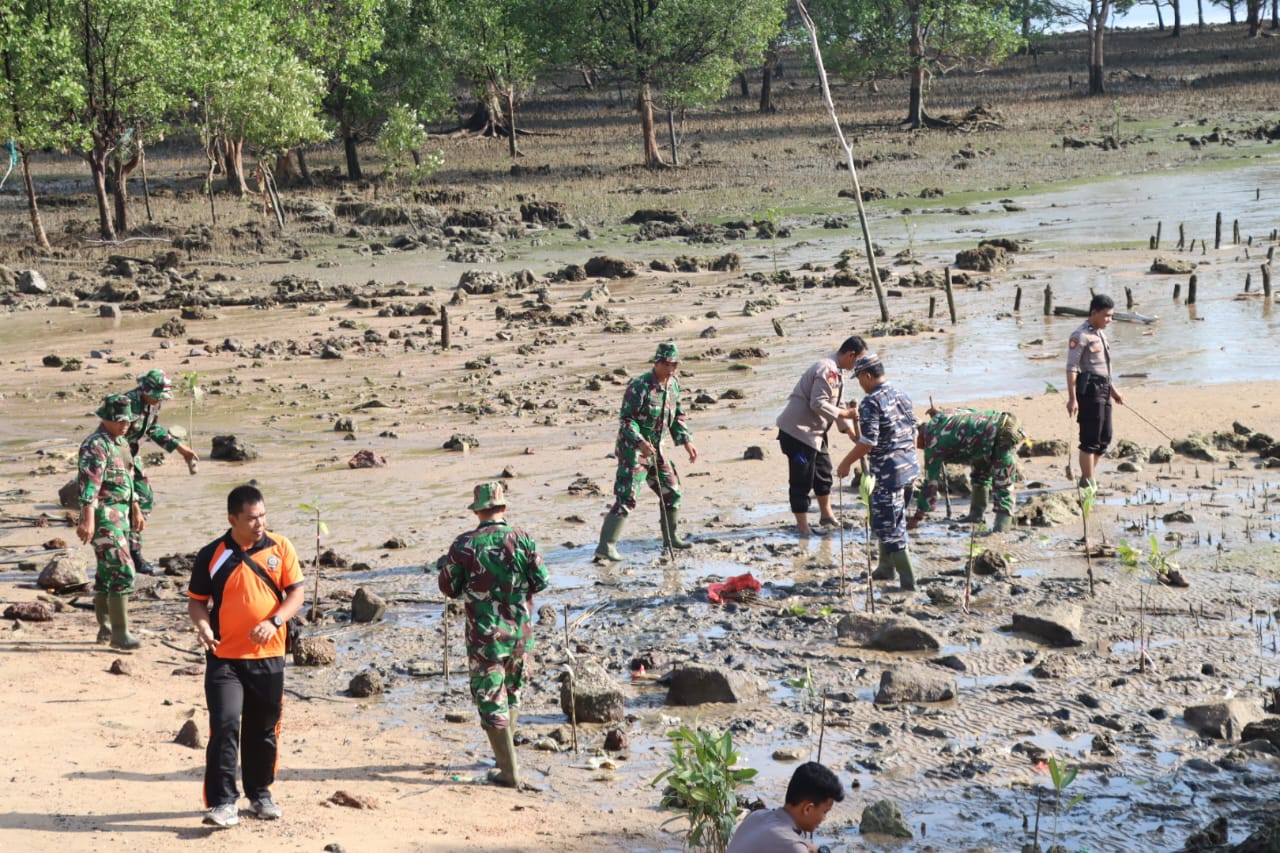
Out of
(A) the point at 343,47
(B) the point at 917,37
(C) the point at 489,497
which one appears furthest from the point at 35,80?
(B) the point at 917,37

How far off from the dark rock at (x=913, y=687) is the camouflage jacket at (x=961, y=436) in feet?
10.7

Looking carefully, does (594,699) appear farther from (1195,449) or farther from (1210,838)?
(1195,449)

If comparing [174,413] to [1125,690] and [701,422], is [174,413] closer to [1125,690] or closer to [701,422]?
[701,422]

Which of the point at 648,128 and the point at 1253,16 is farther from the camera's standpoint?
the point at 1253,16

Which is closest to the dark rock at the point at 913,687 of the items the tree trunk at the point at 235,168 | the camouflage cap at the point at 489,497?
the camouflage cap at the point at 489,497

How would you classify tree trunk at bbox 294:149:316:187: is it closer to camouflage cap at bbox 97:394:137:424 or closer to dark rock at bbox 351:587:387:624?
dark rock at bbox 351:587:387:624

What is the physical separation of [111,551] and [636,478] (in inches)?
151

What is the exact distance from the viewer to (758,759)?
25.1ft

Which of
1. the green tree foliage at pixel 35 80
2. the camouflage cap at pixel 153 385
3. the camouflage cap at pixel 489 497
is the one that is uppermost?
the green tree foliage at pixel 35 80

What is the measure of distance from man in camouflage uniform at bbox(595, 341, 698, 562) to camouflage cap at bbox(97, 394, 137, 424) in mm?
3553

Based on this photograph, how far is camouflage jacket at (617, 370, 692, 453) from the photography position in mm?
11211

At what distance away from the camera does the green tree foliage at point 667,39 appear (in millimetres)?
45719

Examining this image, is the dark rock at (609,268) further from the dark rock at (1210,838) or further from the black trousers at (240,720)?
the dark rock at (1210,838)

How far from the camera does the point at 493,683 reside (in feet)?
23.4
